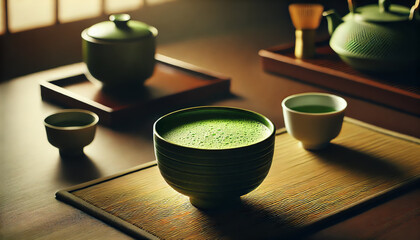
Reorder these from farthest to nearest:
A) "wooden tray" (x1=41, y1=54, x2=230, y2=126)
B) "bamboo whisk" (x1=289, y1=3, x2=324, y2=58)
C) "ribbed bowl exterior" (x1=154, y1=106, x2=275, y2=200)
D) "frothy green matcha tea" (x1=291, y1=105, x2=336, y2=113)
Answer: "bamboo whisk" (x1=289, y1=3, x2=324, y2=58) → "wooden tray" (x1=41, y1=54, x2=230, y2=126) → "frothy green matcha tea" (x1=291, y1=105, x2=336, y2=113) → "ribbed bowl exterior" (x1=154, y1=106, x2=275, y2=200)

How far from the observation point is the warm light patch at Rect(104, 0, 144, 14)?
86.2 inches

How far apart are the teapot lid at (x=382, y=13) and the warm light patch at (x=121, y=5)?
0.93m

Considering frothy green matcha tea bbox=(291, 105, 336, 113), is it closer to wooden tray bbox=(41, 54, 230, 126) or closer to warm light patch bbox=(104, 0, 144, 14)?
wooden tray bbox=(41, 54, 230, 126)

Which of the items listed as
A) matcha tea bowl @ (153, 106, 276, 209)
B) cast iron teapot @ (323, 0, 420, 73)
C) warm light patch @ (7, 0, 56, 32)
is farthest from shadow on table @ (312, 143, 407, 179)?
warm light patch @ (7, 0, 56, 32)

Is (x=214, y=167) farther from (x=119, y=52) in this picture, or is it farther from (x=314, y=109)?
(x=119, y=52)

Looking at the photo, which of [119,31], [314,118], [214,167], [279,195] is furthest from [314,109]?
[119,31]

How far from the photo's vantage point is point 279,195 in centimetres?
104

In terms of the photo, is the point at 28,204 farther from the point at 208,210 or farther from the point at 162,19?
the point at 162,19

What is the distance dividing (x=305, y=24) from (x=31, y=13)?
0.89 metres

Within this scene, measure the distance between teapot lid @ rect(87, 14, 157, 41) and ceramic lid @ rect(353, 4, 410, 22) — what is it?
0.52m

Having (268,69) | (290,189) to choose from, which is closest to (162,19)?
(268,69)

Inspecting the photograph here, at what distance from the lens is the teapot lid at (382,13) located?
4.93 feet

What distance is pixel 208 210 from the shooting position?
98 cm

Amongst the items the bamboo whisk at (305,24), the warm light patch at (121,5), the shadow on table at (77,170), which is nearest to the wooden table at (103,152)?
the shadow on table at (77,170)
